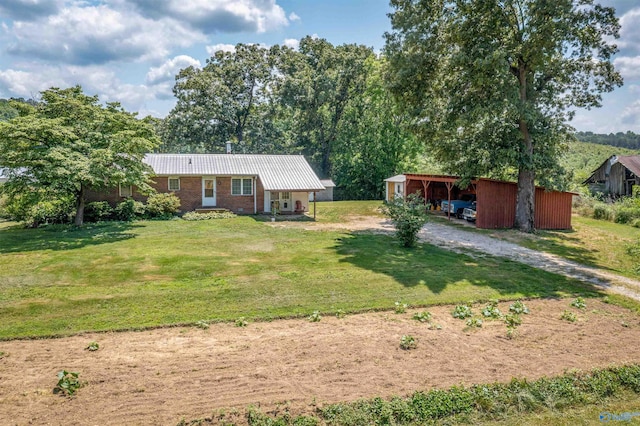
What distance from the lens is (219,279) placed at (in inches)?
413

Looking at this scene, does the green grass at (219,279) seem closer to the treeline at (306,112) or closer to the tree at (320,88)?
the treeline at (306,112)

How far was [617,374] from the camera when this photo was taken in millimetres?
6047

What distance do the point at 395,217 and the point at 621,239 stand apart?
10531mm

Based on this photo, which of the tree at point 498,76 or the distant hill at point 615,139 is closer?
the tree at point 498,76

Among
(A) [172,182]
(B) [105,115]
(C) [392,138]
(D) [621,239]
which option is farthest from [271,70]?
(D) [621,239]

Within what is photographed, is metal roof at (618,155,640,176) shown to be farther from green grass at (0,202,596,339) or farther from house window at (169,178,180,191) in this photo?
house window at (169,178,180,191)

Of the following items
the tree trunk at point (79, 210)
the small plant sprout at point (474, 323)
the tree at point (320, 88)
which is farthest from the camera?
the tree at point (320, 88)

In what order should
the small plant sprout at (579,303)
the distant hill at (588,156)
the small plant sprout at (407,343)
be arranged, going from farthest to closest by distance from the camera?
the distant hill at (588,156), the small plant sprout at (579,303), the small plant sprout at (407,343)

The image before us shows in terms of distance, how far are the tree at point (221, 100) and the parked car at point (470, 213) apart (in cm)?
2490

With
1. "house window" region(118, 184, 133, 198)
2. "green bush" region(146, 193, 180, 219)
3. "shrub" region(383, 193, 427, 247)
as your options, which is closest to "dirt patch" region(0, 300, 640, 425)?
"shrub" region(383, 193, 427, 247)

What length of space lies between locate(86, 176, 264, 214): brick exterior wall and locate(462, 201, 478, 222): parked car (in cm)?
1175

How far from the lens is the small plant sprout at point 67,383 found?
541 centimetres

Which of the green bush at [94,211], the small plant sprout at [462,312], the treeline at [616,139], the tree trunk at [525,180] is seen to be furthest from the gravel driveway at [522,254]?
the treeline at [616,139]

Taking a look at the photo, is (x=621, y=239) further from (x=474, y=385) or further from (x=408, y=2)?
(x=474, y=385)
